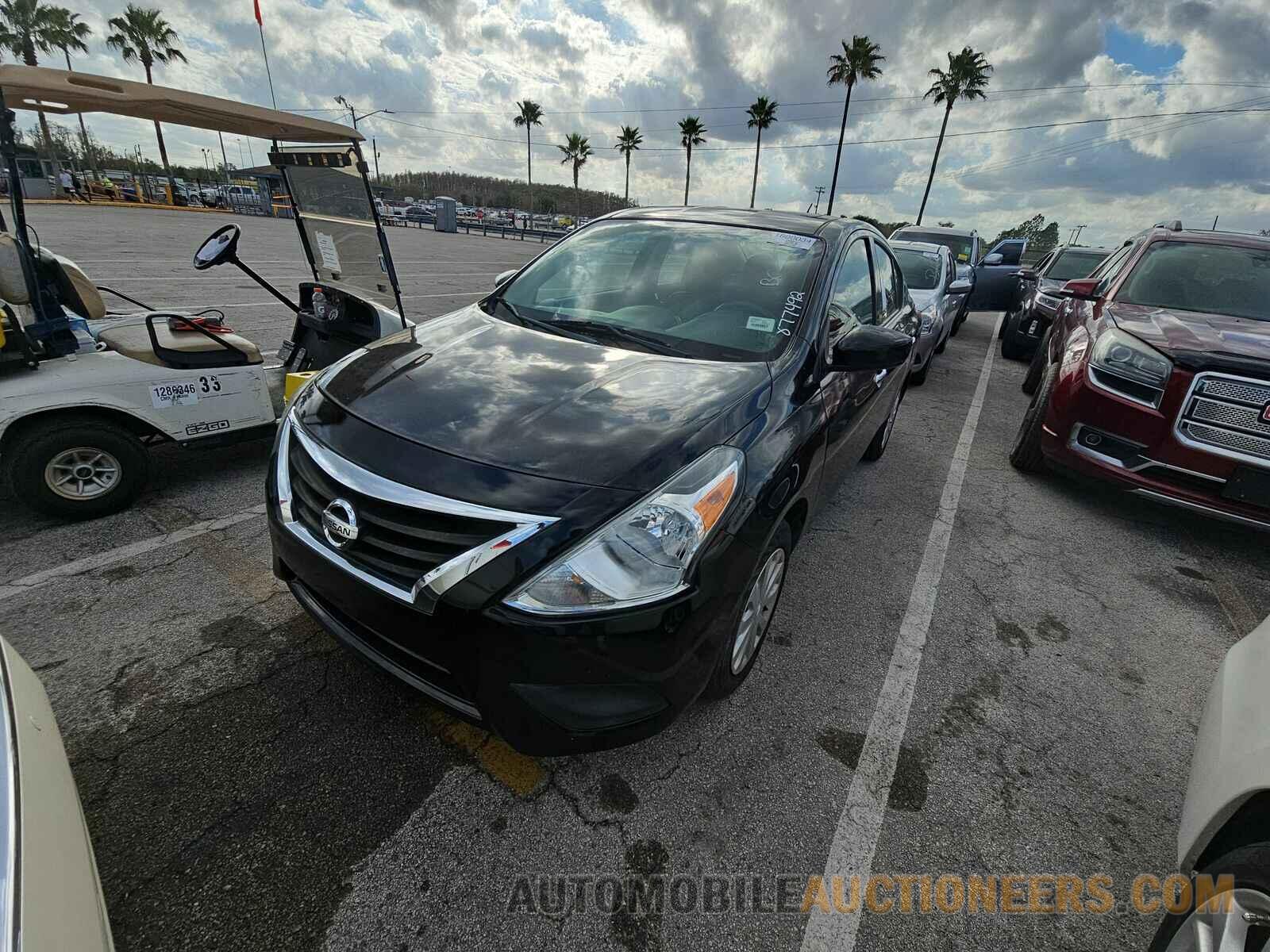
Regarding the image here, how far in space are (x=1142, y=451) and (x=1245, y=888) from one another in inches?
126

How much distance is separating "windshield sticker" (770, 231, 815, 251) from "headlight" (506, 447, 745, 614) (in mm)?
1675

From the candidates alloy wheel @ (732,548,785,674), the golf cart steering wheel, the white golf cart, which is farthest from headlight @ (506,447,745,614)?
the golf cart steering wheel

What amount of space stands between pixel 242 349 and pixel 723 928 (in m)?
A: 3.59

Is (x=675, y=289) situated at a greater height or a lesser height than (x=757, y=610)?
greater

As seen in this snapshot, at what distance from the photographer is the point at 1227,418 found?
3.33 m

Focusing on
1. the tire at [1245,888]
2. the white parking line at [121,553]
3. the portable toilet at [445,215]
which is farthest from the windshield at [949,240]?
the portable toilet at [445,215]

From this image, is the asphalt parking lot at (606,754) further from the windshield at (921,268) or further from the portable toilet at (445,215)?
the portable toilet at (445,215)

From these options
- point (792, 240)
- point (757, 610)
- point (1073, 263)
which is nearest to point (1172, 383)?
point (792, 240)

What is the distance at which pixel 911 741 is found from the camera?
220 cm

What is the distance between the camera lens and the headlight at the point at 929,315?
6657 mm

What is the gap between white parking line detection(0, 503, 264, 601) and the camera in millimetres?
2582

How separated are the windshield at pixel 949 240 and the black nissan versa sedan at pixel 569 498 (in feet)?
38.1

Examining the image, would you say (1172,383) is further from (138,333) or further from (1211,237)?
(138,333)

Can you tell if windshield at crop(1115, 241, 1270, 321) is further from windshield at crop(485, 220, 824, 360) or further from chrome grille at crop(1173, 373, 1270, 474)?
windshield at crop(485, 220, 824, 360)
